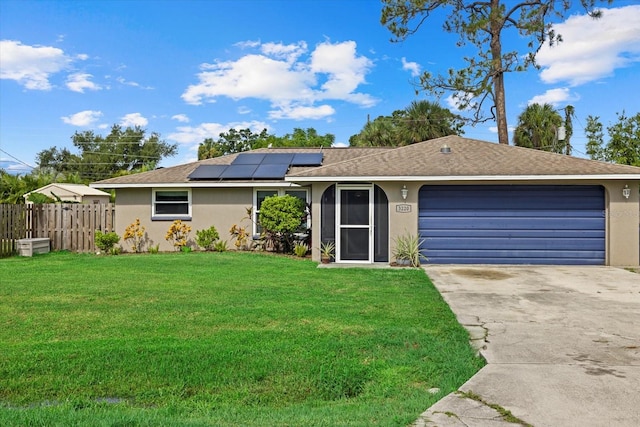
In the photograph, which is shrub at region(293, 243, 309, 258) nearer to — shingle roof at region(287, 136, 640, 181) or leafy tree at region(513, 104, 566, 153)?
shingle roof at region(287, 136, 640, 181)

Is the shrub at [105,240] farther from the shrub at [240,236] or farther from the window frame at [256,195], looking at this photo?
the window frame at [256,195]

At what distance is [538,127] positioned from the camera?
2861 cm

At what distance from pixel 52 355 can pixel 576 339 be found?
5679 millimetres

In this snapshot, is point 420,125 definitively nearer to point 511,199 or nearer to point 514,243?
point 511,199

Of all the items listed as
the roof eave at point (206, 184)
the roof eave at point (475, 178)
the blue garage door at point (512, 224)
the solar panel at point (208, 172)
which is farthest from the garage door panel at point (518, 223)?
the solar panel at point (208, 172)

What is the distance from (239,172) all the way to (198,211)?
1875mm

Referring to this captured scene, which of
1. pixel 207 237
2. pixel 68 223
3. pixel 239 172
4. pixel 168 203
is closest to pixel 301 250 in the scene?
pixel 207 237

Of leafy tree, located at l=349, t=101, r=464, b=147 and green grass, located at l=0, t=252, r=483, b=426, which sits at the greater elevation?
leafy tree, located at l=349, t=101, r=464, b=147

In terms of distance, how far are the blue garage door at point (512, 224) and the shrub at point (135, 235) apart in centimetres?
915

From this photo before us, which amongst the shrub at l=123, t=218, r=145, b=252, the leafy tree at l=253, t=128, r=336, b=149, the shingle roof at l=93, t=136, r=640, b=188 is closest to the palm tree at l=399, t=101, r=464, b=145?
the shingle roof at l=93, t=136, r=640, b=188

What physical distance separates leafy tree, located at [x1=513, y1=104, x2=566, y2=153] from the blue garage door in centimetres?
1653

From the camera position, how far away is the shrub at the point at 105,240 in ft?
50.6

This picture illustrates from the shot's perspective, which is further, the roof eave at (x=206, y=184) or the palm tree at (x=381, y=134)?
the palm tree at (x=381, y=134)

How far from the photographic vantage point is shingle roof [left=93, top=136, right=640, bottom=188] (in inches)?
488
